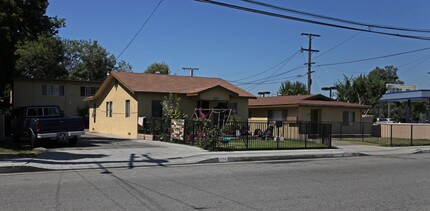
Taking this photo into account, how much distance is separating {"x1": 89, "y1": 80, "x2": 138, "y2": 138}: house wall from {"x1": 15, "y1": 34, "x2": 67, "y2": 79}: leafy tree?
21.7 m

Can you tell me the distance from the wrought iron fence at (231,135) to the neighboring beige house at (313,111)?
8.29m

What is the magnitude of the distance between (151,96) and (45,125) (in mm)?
9998

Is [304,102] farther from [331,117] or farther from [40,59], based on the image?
[40,59]

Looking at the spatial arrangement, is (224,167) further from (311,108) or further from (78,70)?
(78,70)

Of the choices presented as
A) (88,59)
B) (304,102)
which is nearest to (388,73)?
(88,59)

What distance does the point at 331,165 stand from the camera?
49.5 ft

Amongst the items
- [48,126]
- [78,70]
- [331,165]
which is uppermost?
[78,70]

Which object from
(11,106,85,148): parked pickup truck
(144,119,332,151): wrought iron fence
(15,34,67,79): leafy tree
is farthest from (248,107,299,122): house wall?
(15,34,67,79): leafy tree

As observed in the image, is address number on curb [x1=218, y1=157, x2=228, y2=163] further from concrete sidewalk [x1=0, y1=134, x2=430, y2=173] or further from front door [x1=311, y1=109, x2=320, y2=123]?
front door [x1=311, y1=109, x2=320, y2=123]

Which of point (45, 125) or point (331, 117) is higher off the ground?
point (331, 117)

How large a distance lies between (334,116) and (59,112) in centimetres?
2208

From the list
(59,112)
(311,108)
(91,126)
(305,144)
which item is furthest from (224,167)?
(91,126)

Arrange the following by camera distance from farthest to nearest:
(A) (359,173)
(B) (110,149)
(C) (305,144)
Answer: (C) (305,144) → (B) (110,149) → (A) (359,173)

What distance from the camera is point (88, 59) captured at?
67.9 m
